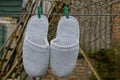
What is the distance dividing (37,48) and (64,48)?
22cm

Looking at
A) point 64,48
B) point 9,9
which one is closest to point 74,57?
point 64,48

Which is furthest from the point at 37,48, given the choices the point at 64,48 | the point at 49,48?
the point at 64,48

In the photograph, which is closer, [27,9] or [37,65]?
[37,65]

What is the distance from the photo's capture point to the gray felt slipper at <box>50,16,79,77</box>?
11.3 feet

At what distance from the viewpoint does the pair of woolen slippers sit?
3426 millimetres

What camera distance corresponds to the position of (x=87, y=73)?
7.89m

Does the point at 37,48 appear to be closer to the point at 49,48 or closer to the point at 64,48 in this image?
the point at 49,48

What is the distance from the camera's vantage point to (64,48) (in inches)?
134

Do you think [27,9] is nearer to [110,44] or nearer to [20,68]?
[20,68]

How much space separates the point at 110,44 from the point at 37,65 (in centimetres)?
438

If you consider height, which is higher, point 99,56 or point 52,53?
point 52,53

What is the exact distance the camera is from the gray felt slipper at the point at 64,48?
3430 millimetres

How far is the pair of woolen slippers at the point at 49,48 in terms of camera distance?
11.2 ft

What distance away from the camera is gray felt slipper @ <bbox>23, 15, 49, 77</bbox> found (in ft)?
11.2
